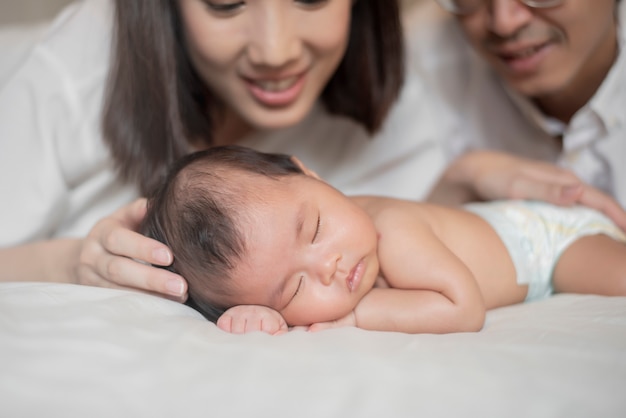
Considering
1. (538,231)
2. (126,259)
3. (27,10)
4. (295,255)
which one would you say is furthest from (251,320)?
(27,10)

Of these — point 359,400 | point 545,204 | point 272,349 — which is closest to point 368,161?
point 545,204

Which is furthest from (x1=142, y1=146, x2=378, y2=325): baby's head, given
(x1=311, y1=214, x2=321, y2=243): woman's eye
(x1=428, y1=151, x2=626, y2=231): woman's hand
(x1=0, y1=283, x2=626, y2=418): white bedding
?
(x1=428, y1=151, x2=626, y2=231): woman's hand

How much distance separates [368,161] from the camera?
2074 mm

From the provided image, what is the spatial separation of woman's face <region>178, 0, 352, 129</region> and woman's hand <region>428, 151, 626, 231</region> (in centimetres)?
46

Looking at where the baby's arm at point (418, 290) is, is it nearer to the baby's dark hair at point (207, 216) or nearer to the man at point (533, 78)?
the baby's dark hair at point (207, 216)

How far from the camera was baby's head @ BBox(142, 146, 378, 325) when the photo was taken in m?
1.16

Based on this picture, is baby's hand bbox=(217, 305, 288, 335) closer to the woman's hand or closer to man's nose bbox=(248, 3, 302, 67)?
man's nose bbox=(248, 3, 302, 67)

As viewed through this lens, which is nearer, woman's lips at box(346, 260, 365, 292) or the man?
woman's lips at box(346, 260, 365, 292)

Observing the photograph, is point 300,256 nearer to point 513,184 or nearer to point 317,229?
point 317,229

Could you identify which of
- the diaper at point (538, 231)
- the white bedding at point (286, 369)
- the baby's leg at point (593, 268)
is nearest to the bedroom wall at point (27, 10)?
the diaper at point (538, 231)

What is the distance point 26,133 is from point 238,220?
0.77 metres

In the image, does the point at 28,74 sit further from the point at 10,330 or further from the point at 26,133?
the point at 10,330

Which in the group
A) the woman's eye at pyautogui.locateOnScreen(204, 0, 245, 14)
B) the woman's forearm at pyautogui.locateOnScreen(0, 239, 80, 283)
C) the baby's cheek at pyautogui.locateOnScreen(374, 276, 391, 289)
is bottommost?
the woman's forearm at pyautogui.locateOnScreen(0, 239, 80, 283)

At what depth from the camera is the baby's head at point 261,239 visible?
1157mm
